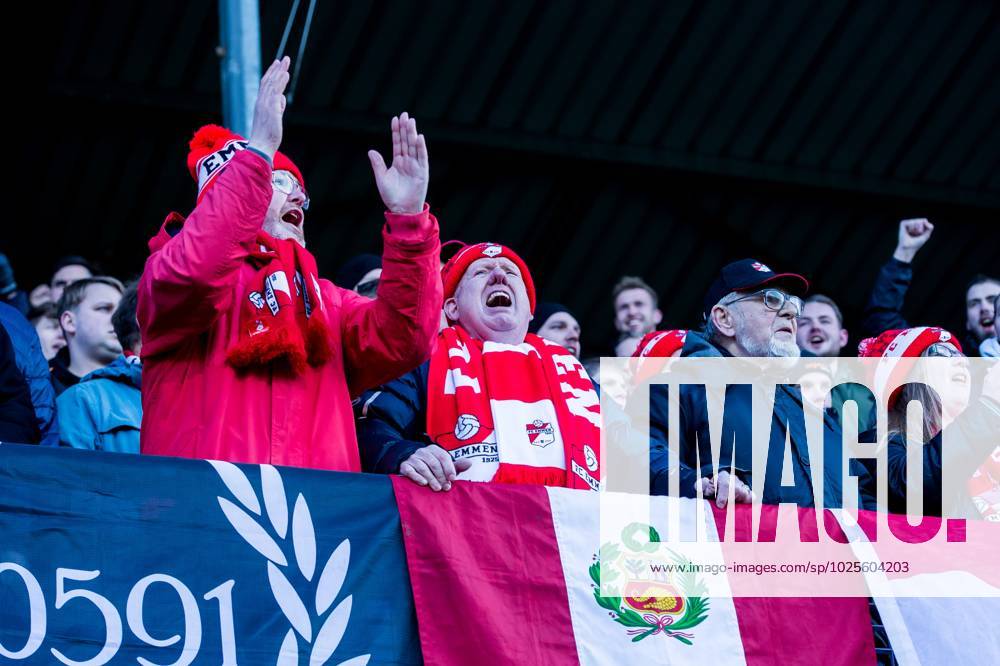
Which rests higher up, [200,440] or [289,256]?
[289,256]

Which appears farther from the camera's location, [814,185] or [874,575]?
[814,185]

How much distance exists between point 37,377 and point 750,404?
7.81 feet

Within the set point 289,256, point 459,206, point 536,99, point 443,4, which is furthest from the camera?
point 459,206

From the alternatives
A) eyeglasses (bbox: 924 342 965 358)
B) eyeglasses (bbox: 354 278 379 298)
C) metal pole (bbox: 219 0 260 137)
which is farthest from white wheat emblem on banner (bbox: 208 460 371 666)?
metal pole (bbox: 219 0 260 137)

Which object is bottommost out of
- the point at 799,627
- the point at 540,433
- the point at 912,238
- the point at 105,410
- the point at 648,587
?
the point at 799,627

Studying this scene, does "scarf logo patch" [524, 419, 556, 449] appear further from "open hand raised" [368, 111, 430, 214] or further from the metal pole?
the metal pole

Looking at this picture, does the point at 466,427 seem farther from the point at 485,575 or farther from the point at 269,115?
the point at 269,115

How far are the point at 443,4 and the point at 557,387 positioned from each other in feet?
18.8

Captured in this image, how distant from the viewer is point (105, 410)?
4773 millimetres

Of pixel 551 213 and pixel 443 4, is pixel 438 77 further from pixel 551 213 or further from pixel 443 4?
pixel 551 213

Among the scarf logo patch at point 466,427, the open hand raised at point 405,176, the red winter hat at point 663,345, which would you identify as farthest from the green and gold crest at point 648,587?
the open hand raised at point 405,176

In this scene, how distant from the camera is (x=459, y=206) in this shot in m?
11.2

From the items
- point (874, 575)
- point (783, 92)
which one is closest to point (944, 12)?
point (783, 92)

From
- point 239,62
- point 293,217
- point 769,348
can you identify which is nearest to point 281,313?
point 293,217
